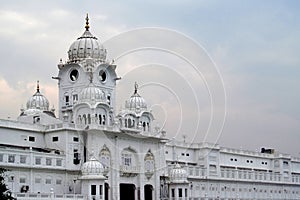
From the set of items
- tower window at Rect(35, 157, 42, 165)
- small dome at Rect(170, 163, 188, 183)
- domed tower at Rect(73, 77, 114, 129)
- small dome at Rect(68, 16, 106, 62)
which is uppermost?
small dome at Rect(68, 16, 106, 62)

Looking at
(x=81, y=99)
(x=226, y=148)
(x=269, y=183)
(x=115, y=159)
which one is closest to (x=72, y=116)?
(x=81, y=99)

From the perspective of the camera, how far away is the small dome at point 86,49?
6900cm

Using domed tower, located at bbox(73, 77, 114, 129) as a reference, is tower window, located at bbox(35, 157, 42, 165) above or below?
below

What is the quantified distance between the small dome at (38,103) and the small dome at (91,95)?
8340mm

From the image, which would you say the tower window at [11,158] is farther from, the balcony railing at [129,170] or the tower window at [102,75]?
the tower window at [102,75]

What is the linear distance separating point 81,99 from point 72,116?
3.79 meters

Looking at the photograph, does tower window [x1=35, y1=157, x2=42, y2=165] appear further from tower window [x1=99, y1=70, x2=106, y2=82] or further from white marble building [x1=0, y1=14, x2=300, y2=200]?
tower window [x1=99, y1=70, x2=106, y2=82]

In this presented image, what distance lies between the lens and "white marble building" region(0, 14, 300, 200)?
2226 inches

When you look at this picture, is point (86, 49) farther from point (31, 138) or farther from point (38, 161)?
point (38, 161)

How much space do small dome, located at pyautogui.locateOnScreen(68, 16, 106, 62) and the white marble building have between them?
0.37 ft

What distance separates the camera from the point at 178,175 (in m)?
70.0

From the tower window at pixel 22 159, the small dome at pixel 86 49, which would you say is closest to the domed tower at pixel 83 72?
the small dome at pixel 86 49

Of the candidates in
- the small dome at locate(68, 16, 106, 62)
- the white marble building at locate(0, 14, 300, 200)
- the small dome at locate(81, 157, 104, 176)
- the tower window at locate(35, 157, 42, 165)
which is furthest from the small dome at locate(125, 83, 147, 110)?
the tower window at locate(35, 157, 42, 165)

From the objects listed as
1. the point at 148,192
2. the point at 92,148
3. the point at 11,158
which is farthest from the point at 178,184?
the point at 11,158
